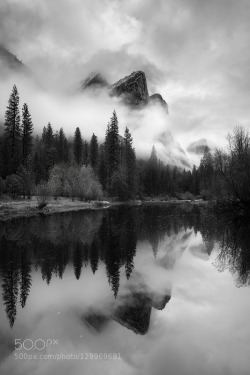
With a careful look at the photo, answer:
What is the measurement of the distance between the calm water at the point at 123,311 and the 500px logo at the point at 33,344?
19 mm

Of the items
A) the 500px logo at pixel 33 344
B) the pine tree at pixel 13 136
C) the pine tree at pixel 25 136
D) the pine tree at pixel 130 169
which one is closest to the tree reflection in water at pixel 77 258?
the 500px logo at pixel 33 344

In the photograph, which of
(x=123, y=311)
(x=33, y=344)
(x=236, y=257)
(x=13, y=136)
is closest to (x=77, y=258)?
(x=123, y=311)

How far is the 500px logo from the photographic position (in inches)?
197

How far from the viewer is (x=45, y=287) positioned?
8.01m

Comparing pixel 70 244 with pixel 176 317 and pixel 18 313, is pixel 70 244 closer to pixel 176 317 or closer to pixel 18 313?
pixel 18 313

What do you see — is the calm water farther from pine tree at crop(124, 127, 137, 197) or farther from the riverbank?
pine tree at crop(124, 127, 137, 197)

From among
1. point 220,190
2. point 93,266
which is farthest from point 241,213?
point 93,266

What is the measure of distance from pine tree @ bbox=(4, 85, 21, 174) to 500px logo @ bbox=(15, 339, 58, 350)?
165ft

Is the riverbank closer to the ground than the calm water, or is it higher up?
higher up

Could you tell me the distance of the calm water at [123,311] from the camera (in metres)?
4.60

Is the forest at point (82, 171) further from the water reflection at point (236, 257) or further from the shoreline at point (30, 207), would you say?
the water reflection at point (236, 257)

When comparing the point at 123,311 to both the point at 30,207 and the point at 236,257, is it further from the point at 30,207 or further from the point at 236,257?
the point at 30,207

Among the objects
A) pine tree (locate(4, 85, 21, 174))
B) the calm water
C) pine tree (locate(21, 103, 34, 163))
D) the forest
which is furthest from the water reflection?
pine tree (locate(21, 103, 34, 163))

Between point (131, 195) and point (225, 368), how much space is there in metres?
73.6
